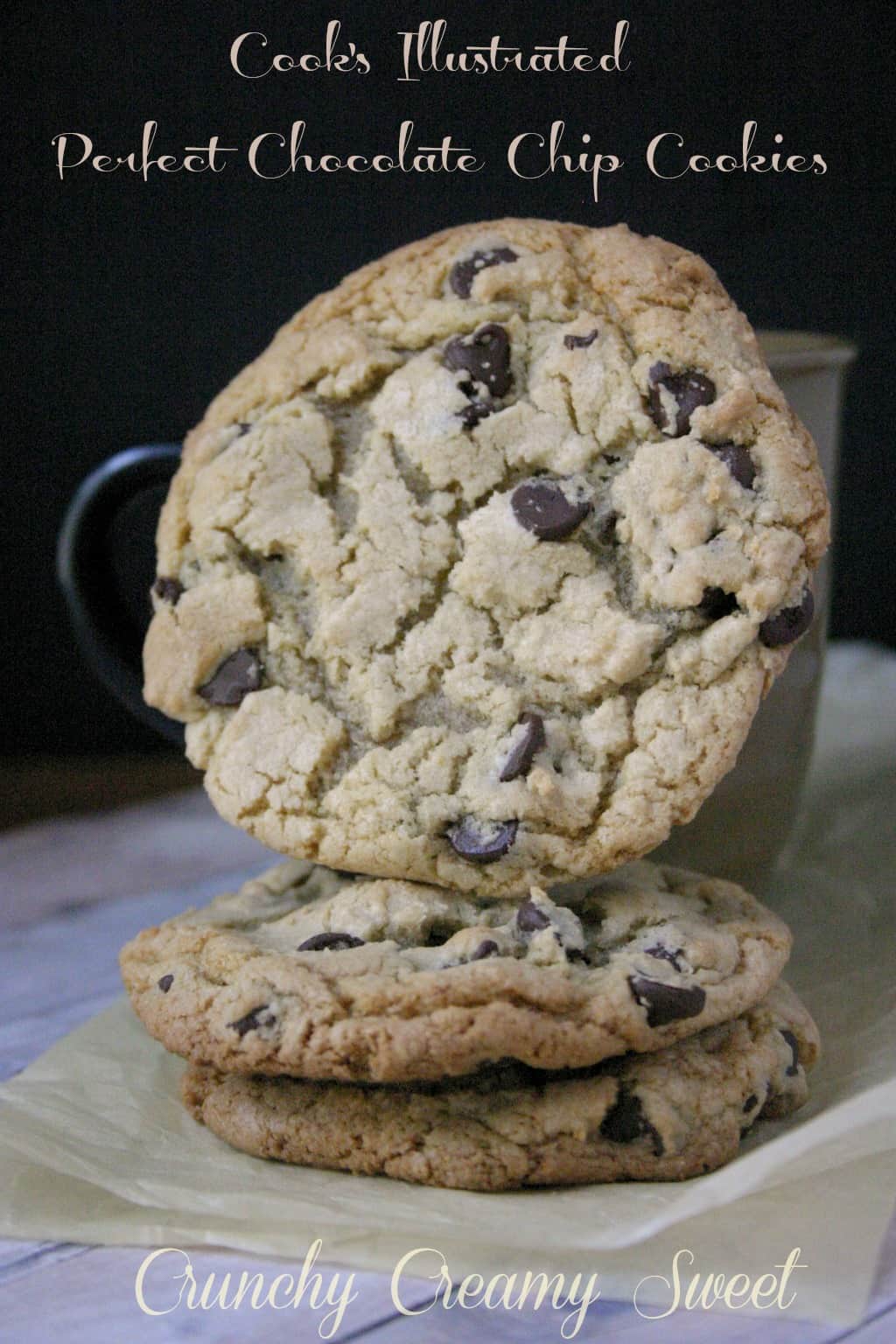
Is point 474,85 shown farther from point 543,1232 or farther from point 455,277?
point 543,1232

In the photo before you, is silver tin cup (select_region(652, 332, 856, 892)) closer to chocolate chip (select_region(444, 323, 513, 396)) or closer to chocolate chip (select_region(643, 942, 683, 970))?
chocolate chip (select_region(444, 323, 513, 396))

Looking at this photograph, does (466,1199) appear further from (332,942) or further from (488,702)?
(488,702)

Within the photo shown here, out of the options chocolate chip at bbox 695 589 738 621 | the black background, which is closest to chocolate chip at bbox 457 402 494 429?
chocolate chip at bbox 695 589 738 621

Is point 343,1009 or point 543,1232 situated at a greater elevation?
point 343,1009

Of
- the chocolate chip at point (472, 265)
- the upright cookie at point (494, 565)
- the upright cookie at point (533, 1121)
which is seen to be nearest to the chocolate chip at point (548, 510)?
the upright cookie at point (494, 565)

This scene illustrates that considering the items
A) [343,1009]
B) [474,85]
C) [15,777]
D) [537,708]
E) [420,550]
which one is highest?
[474,85]

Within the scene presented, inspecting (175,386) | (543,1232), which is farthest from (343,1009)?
(175,386)

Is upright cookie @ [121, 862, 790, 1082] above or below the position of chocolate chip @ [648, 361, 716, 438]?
below
